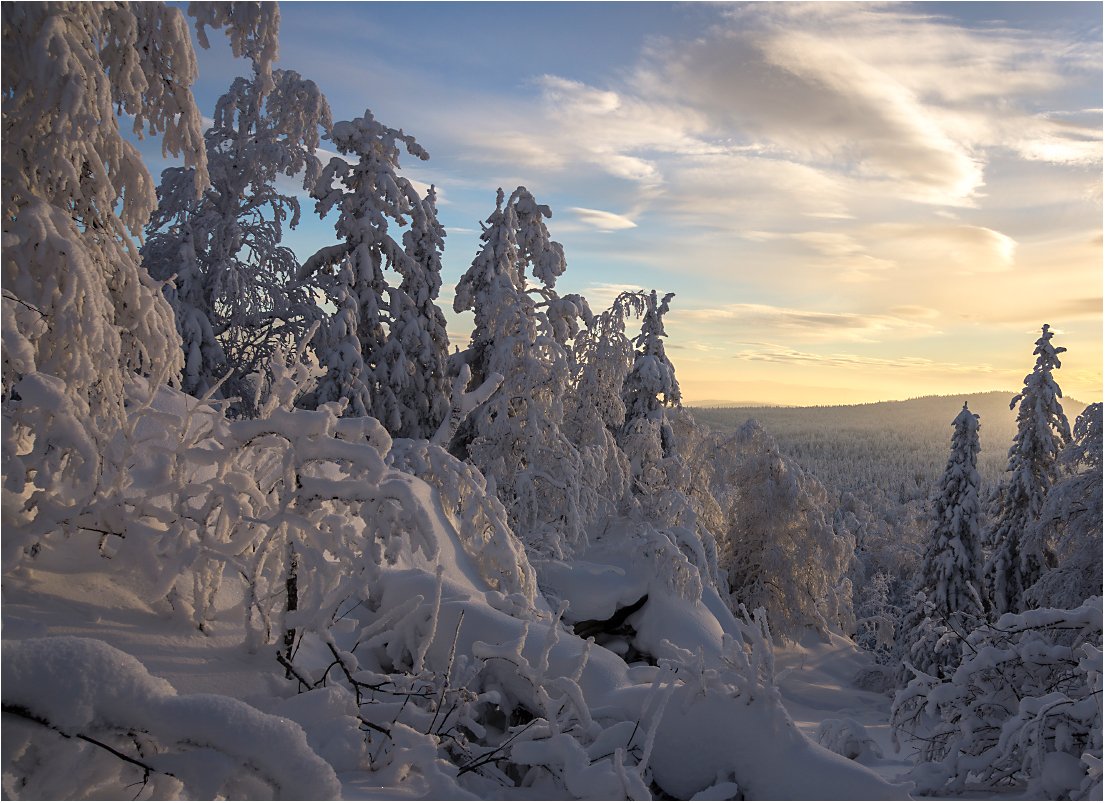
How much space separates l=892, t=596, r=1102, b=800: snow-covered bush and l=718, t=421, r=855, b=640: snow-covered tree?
16.4 m

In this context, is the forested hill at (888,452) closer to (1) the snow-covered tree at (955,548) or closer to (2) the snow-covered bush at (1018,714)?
(1) the snow-covered tree at (955,548)

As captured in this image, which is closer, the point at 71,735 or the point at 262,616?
the point at 71,735

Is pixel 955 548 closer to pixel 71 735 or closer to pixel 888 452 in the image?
pixel 71 735

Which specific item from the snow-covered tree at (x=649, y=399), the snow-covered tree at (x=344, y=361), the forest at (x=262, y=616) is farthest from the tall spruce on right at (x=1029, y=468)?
the snow-covered tree at (x=344, y=361)

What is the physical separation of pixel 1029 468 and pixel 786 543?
25.6 feet

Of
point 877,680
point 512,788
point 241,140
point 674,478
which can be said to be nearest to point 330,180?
point 241,140

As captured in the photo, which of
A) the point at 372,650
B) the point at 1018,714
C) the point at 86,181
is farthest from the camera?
the point at 1018,714

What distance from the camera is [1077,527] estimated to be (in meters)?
16.9

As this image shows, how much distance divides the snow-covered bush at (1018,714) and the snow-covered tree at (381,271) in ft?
42.3

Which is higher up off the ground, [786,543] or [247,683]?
[247,683]

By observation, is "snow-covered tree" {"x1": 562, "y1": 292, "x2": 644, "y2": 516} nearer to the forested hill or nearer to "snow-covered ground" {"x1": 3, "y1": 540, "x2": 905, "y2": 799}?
"snow-covered ground" {"x1": 3, "y1": 540, "x2": 905, "y2": 799}

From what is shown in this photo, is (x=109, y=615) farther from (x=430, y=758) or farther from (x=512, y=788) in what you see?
(x=512, y=788)

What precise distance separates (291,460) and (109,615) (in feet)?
4.80

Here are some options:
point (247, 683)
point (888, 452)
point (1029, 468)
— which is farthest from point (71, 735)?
point (888, 452)
